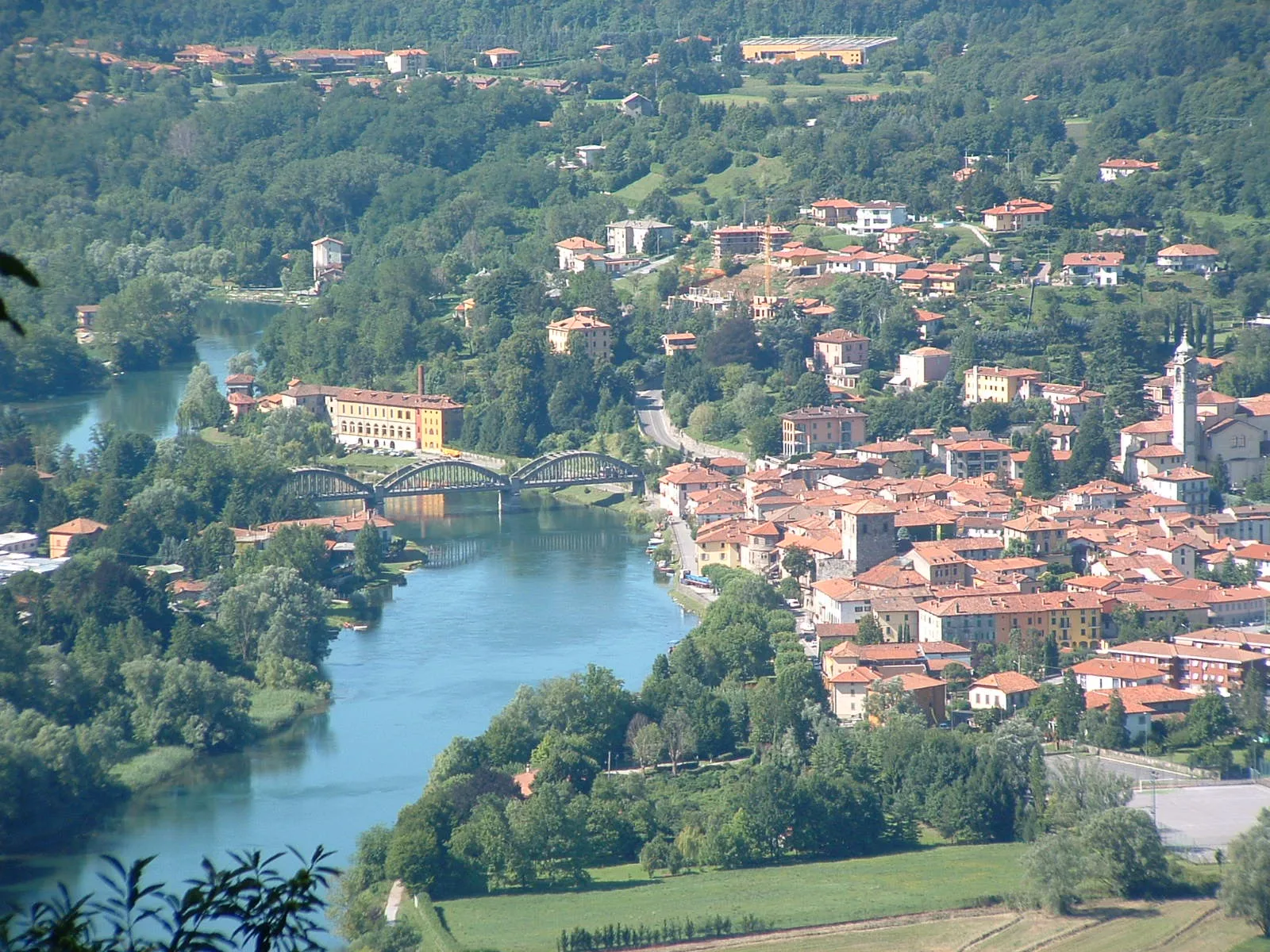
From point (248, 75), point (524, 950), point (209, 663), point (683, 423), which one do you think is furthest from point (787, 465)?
point (248, 75)

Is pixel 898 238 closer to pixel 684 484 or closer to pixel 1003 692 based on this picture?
pixel 684 484

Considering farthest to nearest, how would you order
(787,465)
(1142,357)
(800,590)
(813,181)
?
(813,181) < (1142,357) < (787,465) < (800,590)

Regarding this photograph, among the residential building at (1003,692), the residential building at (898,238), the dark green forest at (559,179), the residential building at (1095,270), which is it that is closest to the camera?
the residential building at (1003,692)

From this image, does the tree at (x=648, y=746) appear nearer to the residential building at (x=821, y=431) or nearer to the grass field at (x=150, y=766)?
the grass field at (x=150, y=766)

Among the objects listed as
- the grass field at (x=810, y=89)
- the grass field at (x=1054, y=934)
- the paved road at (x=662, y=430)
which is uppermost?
the grass field at (x=810, y=89)

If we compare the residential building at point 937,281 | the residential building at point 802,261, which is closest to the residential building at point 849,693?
the residential building at point 937,281

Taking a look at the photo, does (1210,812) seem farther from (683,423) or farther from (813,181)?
(813,181)

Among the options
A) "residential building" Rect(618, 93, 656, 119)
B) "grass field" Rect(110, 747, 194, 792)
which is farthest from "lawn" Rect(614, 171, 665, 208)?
"grass field" Rect(110, 747, 194, 792)
